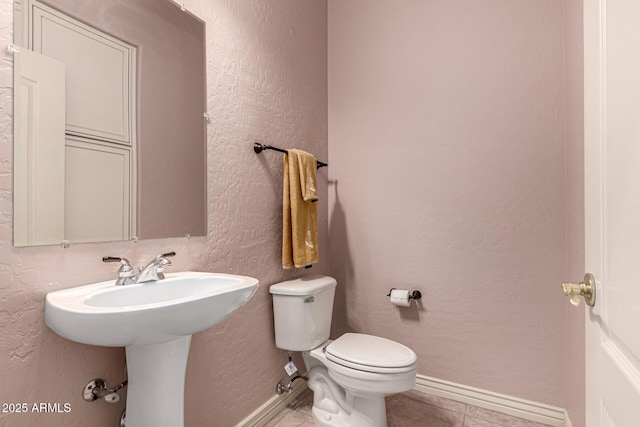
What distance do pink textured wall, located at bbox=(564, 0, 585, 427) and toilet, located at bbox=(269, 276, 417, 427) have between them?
25.9 inches

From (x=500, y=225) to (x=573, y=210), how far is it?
35 cm

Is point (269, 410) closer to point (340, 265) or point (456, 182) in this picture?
point (340, 265)

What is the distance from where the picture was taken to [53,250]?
0.88 meters

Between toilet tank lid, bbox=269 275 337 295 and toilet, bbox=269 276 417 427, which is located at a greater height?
toilet tank lid, bbox=269 275 337 295

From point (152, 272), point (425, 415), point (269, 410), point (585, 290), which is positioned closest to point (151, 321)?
point (152, 272)

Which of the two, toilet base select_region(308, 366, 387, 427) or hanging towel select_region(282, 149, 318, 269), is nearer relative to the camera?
toilet base select_region(308, 366, 387, 427)

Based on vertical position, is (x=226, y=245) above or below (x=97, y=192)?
below

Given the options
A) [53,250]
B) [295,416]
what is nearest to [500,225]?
[295,416]

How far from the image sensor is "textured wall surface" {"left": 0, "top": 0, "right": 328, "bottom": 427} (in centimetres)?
81

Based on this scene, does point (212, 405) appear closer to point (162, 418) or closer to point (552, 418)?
point (162, 418)

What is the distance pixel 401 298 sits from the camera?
1.84m

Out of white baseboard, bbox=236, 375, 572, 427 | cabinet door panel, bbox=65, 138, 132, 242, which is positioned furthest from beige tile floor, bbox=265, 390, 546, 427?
cabinet door panel, bbox=65, 138, 132, 242

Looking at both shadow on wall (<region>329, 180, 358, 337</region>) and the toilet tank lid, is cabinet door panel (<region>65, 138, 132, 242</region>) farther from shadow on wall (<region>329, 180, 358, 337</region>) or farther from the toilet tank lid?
shadow on wall (<region>329, 180, 358, 337</region>)

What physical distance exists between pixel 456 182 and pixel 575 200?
0.56m
